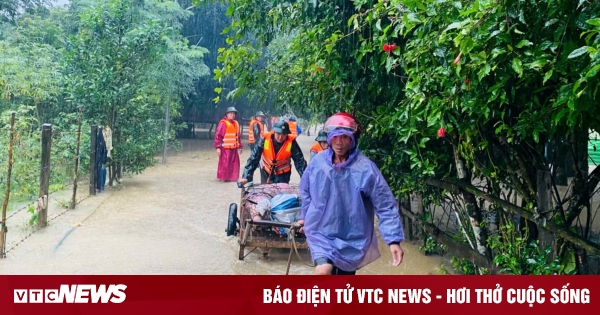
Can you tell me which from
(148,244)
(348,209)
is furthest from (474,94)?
(148,244)

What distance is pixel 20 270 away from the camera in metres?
5.83

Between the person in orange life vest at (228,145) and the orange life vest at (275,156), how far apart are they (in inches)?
204

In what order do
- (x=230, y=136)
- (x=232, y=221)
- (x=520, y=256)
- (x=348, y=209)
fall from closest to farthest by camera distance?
(x=348, y=209), (x=520, y=256), (x=232, y=221), (x=230, y=136)

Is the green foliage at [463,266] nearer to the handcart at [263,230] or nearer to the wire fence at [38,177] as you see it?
the handcart at [263,230]

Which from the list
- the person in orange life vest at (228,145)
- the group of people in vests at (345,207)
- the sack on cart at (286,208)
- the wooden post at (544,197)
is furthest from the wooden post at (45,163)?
the wooden post at (544,197)

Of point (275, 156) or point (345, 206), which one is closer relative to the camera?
point (345, 206)

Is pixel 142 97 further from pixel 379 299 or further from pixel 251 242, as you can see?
pixel 379 299

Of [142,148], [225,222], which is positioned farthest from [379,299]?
[142,148]

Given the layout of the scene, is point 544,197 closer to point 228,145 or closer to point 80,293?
point 80,293

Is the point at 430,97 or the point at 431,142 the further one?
the point at 431,142

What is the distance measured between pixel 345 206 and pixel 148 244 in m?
4.24

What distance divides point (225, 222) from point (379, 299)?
5.46 meters

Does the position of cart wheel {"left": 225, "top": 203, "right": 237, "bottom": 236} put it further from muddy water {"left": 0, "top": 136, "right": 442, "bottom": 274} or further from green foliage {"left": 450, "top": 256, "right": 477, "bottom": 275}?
green foliage {"left": 450, "top": 256, "right": 477, "bottom": 275}

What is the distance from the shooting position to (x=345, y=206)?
12.1ft
